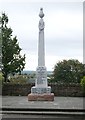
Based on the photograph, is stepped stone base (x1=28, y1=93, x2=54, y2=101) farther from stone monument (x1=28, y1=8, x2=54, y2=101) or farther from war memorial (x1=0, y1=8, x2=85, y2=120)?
stone monument (x1=28, y1=8, x2=54, y2=101)

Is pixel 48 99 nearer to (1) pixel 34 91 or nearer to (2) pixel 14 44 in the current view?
(1) pixel 34 91

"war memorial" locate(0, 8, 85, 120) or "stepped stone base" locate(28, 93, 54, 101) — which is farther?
"stepped stone base" locate(28, 93, 54, 101)

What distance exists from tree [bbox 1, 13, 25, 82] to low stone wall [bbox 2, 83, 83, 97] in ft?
11.2

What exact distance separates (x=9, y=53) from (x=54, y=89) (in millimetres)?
5459

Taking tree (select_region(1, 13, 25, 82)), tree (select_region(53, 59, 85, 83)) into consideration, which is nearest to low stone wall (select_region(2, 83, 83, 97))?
tree (select_region(1, 13, 25, 82))

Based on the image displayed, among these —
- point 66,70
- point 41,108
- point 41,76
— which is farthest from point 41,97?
point 66,70

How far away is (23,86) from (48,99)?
606cm

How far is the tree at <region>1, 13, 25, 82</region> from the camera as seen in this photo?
89.2 ft

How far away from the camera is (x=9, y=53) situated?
2719cm

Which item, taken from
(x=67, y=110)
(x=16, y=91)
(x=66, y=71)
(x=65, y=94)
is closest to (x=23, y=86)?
(x=16, y=91)


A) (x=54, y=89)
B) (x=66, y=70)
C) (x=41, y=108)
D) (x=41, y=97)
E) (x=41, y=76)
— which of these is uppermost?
(x=66, y=70)

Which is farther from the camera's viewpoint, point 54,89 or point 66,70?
point 66,70

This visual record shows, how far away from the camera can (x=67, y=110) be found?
13758 millimetres

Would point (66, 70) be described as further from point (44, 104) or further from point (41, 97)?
point (44, 104)
